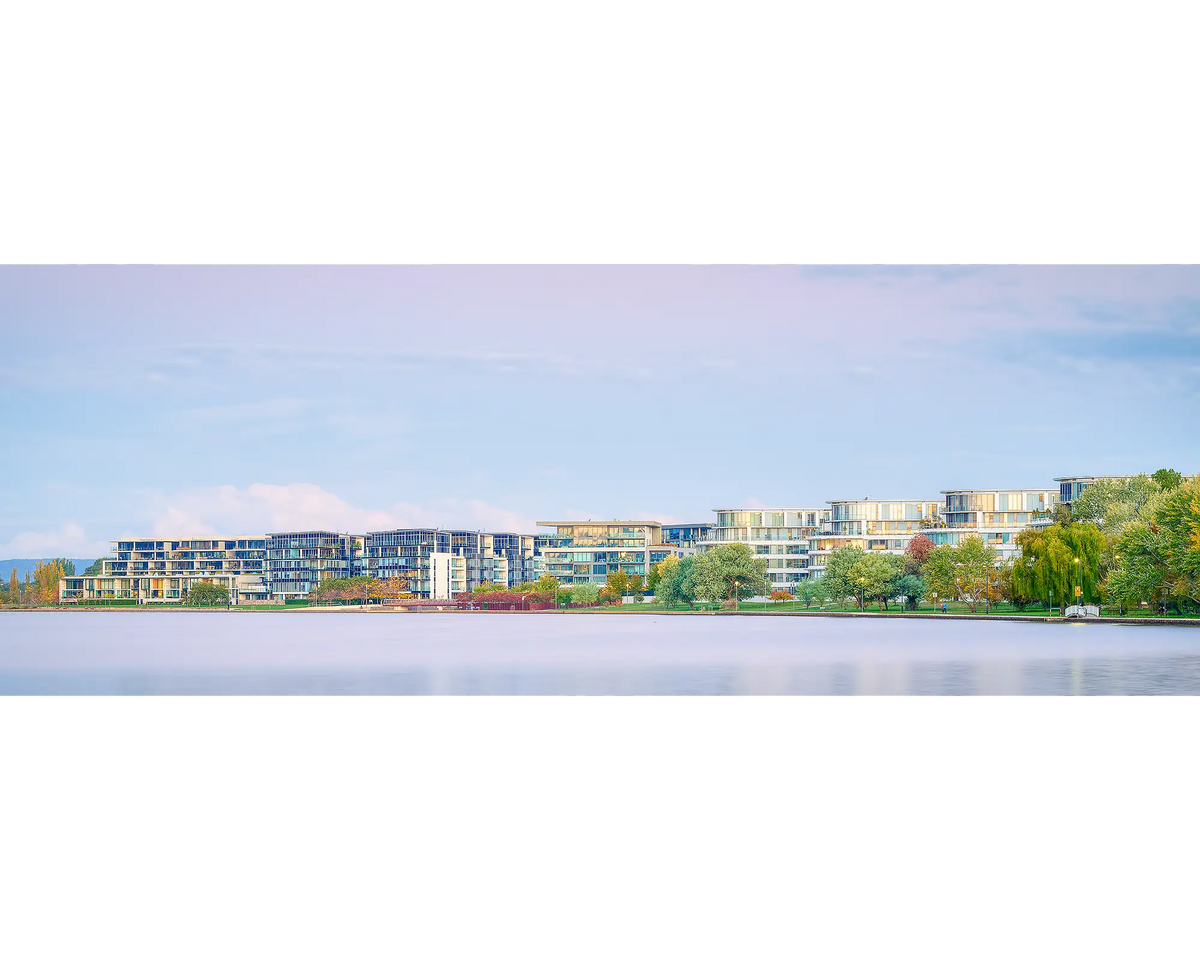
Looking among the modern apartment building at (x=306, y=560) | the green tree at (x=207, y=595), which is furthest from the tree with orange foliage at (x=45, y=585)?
the modern apartment building at (x=306, y=560)

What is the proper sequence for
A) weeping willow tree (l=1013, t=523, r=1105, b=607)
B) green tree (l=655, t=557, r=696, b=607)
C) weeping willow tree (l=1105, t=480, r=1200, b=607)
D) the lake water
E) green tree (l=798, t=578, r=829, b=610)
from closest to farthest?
the lake water, weeping willow tree (l=1105, t=480, r=1200, b=607), weeping willow tree (l=1013, t=523, r=1105, b=607), green tree (l=798, t=578, r=829, b=610), green tree (l=655, t=557, r=696, b=607)

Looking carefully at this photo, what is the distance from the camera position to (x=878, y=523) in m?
50.7

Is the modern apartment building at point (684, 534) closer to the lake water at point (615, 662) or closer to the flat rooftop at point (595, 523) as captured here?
the flat rooftop at point (595, 523)

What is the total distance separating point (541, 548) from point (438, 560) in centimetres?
483

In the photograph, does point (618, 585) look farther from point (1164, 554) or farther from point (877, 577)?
point (1164, 554)

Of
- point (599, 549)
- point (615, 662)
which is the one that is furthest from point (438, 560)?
point (615, 662)

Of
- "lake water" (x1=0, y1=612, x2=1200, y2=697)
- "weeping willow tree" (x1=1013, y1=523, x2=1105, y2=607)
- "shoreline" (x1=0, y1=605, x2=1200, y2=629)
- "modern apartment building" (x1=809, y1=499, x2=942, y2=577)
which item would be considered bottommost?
"shoreline" (x1=0, y1=605, x2=1200, y2=629)

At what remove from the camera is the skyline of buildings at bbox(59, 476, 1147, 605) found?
4800 cm

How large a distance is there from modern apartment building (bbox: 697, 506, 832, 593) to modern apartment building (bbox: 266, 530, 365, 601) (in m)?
15.0

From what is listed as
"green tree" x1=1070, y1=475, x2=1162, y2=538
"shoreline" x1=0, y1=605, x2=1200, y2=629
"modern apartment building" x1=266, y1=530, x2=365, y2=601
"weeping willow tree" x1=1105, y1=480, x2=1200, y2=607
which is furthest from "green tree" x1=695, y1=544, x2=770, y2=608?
"modern apartment building" x1=266, y1=530, x2=365, y2=601

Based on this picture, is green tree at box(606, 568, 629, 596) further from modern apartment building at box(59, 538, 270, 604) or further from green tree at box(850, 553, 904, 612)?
modern apartment building at box(59, 538, 270, 604)
